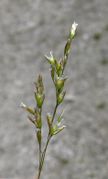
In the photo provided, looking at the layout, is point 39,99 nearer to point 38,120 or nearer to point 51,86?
point 38,120

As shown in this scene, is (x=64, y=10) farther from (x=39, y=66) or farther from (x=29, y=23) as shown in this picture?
(x=39, y=66)

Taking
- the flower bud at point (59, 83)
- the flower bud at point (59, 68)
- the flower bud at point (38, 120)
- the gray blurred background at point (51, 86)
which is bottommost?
the flower bud at point (38, 120)

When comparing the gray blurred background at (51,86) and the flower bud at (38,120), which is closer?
the flower bud at (38,120)

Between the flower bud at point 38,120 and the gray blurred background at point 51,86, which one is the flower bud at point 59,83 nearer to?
the flower bud at point 38,120

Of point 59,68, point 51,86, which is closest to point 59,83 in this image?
point 59,68

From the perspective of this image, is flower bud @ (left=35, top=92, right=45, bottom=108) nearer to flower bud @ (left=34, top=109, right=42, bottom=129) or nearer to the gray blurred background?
flower bud @ (left=34, top=109, right=42, bottom=129)

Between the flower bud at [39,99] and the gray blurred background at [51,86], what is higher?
the gray blurred background at [51,86]

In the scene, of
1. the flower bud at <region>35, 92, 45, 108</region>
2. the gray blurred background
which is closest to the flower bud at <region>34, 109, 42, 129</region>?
the flower bud at <region>35, 92, 45, 108</region>

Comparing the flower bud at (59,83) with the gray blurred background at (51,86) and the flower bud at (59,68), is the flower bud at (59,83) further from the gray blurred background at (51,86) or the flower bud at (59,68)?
the gray blurred background at (51,86)

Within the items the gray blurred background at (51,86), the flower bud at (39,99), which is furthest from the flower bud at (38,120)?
the gray blurred background at (51,86)
